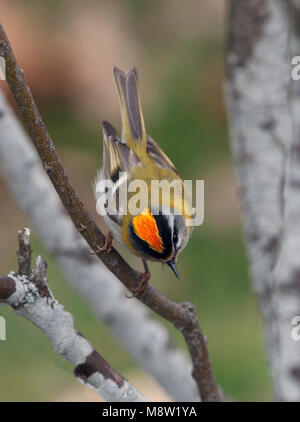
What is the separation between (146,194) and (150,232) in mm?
329

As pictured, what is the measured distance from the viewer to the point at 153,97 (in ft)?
24.7

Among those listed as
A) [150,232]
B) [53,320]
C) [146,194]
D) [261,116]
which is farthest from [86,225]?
[261,116]

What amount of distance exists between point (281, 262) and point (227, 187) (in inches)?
172

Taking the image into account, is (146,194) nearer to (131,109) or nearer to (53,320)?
(131,109)

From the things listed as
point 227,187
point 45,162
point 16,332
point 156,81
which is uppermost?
point 156,81

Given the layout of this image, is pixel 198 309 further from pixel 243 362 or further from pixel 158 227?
pixel 158 227

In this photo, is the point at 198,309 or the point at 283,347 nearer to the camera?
the point at 283,347

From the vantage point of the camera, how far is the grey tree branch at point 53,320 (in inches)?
78.9

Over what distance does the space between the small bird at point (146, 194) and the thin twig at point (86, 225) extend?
2.2 inches

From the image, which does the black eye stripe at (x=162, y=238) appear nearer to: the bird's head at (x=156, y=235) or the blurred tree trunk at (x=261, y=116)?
the bird's head at (x=156, y=235)

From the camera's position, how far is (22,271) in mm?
2025

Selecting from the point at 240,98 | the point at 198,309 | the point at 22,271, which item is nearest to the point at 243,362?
the point at 198,309

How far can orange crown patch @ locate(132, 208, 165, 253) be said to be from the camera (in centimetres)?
270

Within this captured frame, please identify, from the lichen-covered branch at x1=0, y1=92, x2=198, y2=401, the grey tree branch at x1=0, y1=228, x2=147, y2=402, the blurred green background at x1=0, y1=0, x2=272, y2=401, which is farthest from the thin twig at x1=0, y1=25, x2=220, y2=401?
the blurred green background at x1=0, y1=0, x2=272, y2=401
